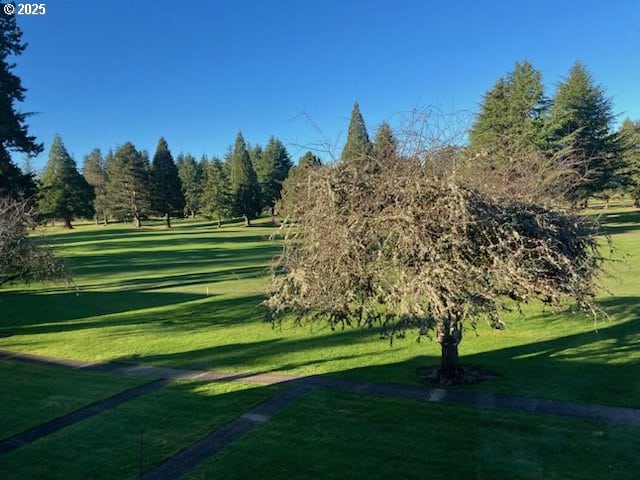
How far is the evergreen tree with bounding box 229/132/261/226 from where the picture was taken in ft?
245

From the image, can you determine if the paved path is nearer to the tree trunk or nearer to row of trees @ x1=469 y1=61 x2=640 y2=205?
the tree trunk

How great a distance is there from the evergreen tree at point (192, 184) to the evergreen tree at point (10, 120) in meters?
62.6

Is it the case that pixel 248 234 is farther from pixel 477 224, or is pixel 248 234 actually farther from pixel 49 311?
pixel 477 224

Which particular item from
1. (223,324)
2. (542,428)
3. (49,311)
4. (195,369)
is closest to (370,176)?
(542,428)

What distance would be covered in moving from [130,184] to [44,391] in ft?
216

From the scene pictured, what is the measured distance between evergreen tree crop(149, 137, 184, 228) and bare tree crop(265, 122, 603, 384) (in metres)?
70.0

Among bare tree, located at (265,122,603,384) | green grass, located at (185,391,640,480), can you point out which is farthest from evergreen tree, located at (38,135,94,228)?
green grass, located at (185,391,640,480)

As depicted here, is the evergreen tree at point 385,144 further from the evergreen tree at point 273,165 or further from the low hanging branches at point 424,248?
the evergreen tree at point 273,165

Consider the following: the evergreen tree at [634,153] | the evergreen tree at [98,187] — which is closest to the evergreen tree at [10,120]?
the evergreen tree at [98,187]

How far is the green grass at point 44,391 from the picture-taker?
30.8 feet

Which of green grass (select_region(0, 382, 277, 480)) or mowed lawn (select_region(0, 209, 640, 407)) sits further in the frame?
mowed lawn (select_region(0, 209, 640, 407))

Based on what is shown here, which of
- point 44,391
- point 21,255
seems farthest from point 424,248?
point 21,255

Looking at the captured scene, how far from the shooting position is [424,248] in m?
7.58

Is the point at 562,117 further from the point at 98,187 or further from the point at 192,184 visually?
the point at 98,187
